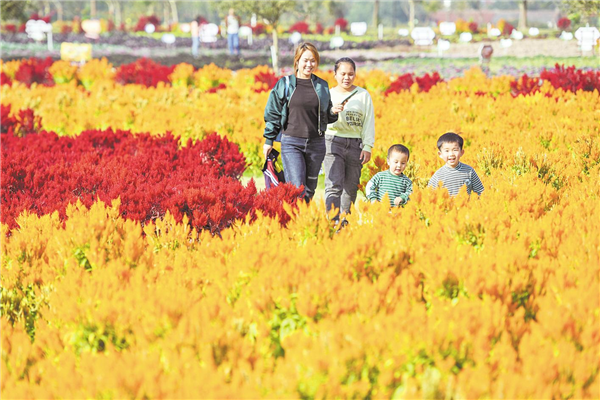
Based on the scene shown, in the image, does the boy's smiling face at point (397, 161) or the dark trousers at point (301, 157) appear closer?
the boy's smiling face at point (397, 161)

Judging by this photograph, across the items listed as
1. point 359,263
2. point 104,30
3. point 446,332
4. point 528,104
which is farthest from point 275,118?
point 104,30

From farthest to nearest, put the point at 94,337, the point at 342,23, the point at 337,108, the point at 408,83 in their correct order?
1. the point at 342,23
2. the point at 408,83
3. the point at 337,108
4. the point at 94,337

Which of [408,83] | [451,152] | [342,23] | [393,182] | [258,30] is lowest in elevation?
[393,182]

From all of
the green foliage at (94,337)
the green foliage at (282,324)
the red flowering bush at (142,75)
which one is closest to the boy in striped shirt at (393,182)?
the green foliage at (282,324)

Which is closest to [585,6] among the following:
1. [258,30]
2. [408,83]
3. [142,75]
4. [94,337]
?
[408,83]

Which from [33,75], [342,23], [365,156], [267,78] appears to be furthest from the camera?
[342,23]

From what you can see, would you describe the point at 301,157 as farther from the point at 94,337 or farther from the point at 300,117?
the point at 94,337

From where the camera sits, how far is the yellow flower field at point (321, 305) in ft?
7.02

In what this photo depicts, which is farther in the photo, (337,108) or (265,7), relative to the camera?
(265,7)

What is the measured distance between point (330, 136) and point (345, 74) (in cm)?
59

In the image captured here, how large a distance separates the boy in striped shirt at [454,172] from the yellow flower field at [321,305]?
58 cm

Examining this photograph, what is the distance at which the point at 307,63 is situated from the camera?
5246 mm

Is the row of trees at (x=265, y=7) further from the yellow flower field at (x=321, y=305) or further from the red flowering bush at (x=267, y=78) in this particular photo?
the yellow flower field at (x=321, y=305)

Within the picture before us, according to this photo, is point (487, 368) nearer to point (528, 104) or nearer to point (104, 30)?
point (528, 104)
